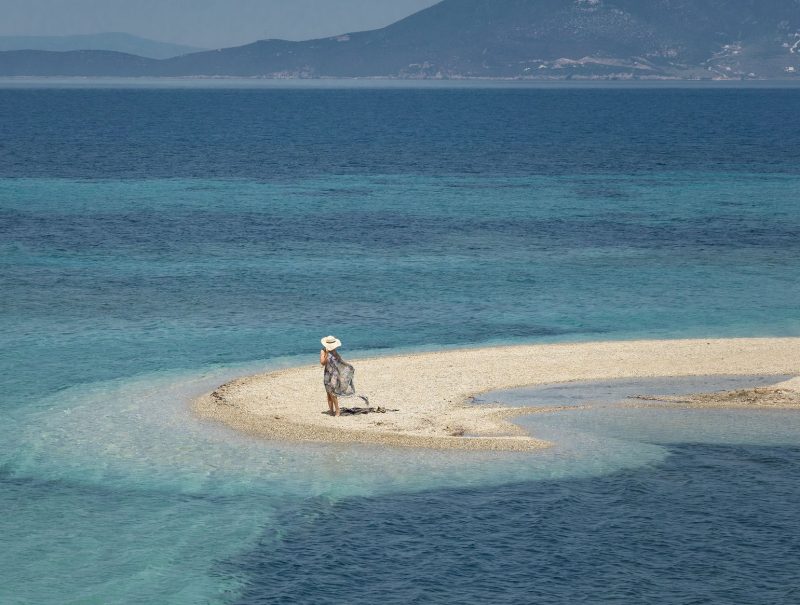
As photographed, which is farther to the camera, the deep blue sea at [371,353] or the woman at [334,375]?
the woman at [334,375]

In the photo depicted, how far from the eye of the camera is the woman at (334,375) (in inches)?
1380

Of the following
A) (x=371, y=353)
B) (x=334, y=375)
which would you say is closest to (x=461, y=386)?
(x=334, y=375)

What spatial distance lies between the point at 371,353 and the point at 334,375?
348 inches

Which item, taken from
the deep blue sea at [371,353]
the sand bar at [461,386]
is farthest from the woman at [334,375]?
the deep blue sea at [371,353]

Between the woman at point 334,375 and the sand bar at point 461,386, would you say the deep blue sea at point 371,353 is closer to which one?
the sand bar at point 461,386

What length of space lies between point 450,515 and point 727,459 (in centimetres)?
791

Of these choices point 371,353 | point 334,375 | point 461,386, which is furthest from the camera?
point 371,353

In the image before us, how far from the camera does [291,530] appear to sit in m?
27.9

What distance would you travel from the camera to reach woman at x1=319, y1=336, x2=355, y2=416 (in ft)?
115

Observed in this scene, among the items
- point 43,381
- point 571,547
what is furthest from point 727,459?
point 43,381

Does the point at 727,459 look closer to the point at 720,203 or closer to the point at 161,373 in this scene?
the point at 161,373

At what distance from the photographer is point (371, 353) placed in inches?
1736

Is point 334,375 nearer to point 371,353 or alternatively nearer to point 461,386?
point 461,386

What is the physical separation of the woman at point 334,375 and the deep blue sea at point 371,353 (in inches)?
93.7
